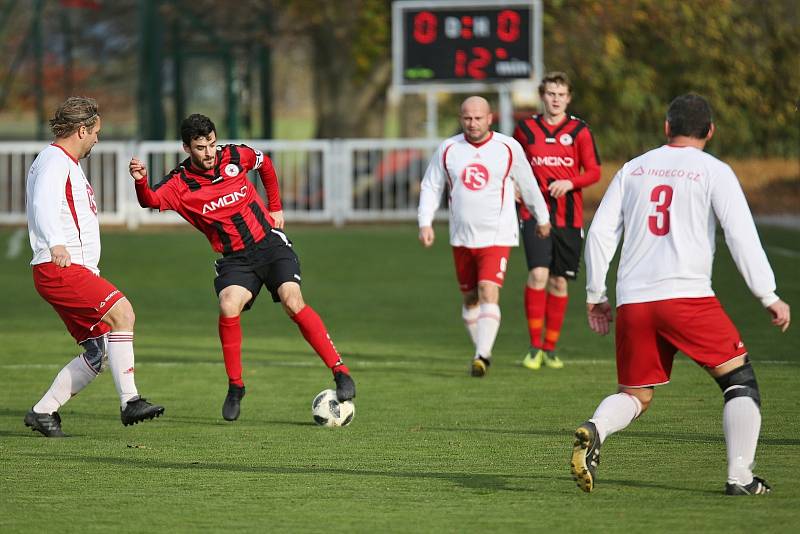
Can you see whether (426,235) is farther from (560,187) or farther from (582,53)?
(582,53)

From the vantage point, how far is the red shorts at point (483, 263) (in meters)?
11.4

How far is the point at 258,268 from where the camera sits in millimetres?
9453

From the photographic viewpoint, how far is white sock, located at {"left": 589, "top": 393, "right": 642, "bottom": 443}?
6.88 meters

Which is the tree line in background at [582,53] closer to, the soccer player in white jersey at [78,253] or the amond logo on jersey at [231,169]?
the amond logo on jersey at [231,169]

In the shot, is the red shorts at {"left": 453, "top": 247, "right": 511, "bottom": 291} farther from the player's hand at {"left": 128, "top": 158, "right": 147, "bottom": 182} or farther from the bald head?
the player's hand at {"left": 128, "top": 158, "right": 147, "bottom": 182}

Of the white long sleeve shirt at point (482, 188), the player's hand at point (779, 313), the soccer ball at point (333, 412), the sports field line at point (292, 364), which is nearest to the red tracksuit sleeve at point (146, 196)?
the soccer ball at point (333, 412)

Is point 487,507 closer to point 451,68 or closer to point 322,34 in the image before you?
point 451,68

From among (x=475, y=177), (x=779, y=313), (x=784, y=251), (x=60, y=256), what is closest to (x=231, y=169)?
(x=60, y=256)

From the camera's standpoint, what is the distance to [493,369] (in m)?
11.7

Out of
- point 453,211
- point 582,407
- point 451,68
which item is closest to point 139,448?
point 582,407

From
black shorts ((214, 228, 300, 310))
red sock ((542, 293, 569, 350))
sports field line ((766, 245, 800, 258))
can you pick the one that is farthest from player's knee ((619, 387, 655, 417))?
sports field line ((766, 245, 800, 258))

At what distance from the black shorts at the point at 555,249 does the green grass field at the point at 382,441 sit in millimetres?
737

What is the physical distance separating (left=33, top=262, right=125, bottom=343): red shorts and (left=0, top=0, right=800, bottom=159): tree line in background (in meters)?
20.8

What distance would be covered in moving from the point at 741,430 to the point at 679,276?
2.29 ft
